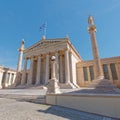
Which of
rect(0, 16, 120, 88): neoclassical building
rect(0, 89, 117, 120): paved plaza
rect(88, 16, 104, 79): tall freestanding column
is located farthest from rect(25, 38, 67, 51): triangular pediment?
rect(0, 89, 117, 120): paved plaza

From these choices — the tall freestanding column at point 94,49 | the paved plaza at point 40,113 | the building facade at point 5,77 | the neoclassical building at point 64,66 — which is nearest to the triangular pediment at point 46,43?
the neoclassical building at point 64,66

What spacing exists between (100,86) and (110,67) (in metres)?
14.3

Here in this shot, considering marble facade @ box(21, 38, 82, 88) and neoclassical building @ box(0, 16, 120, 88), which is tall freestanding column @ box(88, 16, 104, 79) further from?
marble facade @ box(21, 38, 82, 88)

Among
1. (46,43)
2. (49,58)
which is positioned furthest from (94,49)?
(46,43)

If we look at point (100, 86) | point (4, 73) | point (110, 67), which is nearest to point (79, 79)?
point (110, 67)

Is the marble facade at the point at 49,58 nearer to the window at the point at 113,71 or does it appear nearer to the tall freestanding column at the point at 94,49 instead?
the tall freestanding column at the point at 94,49

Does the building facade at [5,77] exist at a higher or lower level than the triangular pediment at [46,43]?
lower

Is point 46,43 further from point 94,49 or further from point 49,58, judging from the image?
point 94,49

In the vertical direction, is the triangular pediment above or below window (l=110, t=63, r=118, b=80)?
above

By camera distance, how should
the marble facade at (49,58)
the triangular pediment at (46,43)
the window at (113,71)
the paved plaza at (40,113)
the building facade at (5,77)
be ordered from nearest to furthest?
the paved plaza at (40,113) → the marble facade at (49,58) → the window at (113,71) → the triangular pediment at (46,43) → the building facade at (5,77)

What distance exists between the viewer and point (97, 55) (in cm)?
1708

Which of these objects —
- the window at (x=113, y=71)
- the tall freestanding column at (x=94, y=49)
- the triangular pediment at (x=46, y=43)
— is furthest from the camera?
the triangular pediment at (x=46, y=43)

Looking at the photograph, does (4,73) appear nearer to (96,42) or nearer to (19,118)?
(96,42)

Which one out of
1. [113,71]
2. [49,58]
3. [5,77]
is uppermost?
[49,58]
